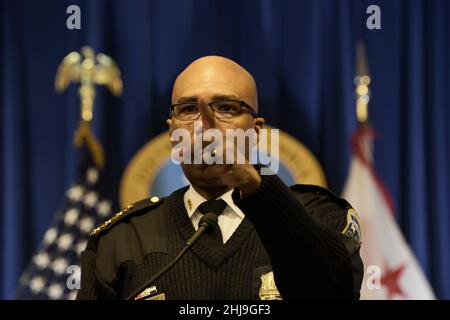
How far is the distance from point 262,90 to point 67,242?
118cm

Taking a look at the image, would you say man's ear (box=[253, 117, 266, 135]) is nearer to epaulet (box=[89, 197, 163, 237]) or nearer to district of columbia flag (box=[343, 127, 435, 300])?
epaulet (box=[89, 197, 163, 237])

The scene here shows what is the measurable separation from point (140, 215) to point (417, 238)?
188 centimetres

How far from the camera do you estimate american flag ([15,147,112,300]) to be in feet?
10.2

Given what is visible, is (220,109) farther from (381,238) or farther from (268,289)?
(381,238)

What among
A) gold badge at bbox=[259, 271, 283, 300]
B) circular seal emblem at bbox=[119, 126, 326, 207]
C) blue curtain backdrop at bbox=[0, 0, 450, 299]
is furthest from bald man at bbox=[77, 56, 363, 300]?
blue curtain backdrop at bbox=[0, 0, 450, 299]

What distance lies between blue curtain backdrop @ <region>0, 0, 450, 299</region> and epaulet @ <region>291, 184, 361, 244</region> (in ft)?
5.45

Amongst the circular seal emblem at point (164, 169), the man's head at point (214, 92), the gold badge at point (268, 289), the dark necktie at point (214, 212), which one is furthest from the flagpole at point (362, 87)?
the gold badge at point (268, 289)

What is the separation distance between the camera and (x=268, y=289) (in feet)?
4.33

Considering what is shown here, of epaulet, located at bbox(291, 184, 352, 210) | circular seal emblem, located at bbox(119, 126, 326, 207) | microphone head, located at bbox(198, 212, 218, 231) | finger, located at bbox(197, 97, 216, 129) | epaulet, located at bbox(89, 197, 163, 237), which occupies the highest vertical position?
finger, located at bbox(197, 97, 216, 129)

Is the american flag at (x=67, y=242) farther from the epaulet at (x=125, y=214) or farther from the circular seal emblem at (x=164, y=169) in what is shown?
the epaulet at (x=125, y=214)

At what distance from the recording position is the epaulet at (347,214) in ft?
4.34

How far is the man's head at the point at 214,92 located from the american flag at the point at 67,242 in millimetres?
1693

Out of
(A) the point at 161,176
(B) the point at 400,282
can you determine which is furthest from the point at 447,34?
(A) the point at 161,176

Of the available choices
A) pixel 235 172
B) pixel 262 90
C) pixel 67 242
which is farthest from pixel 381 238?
pixel 235 172
